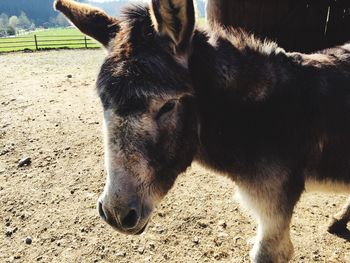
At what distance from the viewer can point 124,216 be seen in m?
2.07

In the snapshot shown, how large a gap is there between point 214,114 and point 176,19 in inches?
30.4

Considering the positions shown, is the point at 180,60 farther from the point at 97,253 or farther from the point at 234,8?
the point at 234,8

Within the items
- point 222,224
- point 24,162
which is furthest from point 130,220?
point 24,162

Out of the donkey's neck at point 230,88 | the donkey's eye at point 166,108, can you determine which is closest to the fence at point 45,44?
the donkey's neck at point 230,88

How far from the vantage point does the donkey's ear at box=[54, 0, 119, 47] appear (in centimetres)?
260

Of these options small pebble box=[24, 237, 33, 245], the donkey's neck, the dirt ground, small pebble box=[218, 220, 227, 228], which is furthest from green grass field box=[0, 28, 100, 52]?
the donkey's neck

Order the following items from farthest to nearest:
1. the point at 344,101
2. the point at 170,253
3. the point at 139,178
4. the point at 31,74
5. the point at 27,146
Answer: the point at 31,74 → the point at 27,146 → the point at 170,253 → the point at 344,101 → the point at 139,178

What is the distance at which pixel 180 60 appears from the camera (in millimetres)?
2295

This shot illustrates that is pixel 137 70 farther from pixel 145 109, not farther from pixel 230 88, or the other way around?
pixel 230 88

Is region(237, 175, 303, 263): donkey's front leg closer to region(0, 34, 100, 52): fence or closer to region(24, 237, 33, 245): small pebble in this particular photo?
region(24, 237, 33, 245): small pebble

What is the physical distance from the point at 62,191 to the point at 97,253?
150cm

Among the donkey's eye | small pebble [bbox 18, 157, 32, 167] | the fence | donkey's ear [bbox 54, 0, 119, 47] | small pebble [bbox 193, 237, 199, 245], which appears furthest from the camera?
the fence

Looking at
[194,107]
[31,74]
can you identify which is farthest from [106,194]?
[31,74]

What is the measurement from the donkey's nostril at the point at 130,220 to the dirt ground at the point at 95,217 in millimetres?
938
